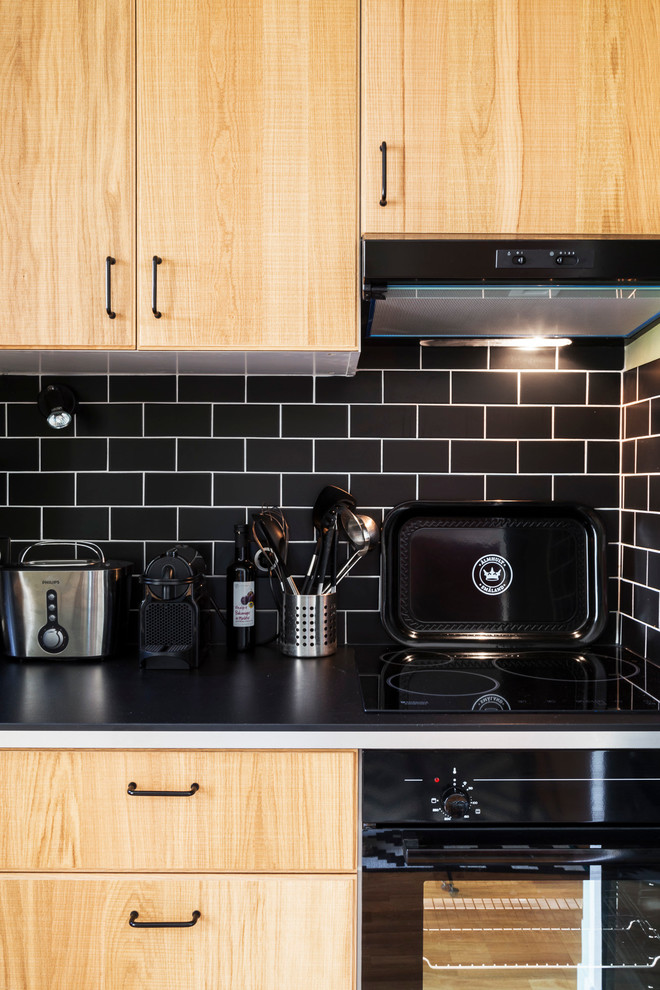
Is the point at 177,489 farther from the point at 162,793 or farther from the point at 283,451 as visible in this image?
the point at 162,793

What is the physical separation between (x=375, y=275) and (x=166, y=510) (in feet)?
2.74

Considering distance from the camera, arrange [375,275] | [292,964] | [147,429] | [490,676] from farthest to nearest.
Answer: [147,429], [490,676], [375,275], [292,964]

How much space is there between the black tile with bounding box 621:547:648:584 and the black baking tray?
0.05 metres

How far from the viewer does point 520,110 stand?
A: 1.47 m

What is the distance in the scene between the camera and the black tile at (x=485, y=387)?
1892 millimetres

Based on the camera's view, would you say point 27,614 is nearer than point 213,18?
No

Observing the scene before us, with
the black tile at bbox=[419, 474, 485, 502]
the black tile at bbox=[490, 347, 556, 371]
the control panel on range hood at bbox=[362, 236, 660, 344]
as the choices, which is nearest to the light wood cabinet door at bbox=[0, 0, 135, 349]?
the control panel on range hood at bbox=[362, 236, 660, 344]

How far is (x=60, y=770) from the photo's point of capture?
4.14 feet

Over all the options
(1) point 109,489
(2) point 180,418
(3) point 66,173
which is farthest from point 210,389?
(3) point 66,173

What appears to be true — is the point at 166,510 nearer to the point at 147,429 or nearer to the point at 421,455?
the point at 147,429

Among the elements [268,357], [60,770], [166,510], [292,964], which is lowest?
[292,964]

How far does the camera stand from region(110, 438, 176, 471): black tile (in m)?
1.89

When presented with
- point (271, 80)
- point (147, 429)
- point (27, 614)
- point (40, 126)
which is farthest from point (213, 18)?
point (27, 614)

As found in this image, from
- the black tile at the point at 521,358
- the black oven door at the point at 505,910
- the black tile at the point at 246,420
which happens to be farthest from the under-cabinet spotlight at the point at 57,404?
the black oven door at the point at 505,910
